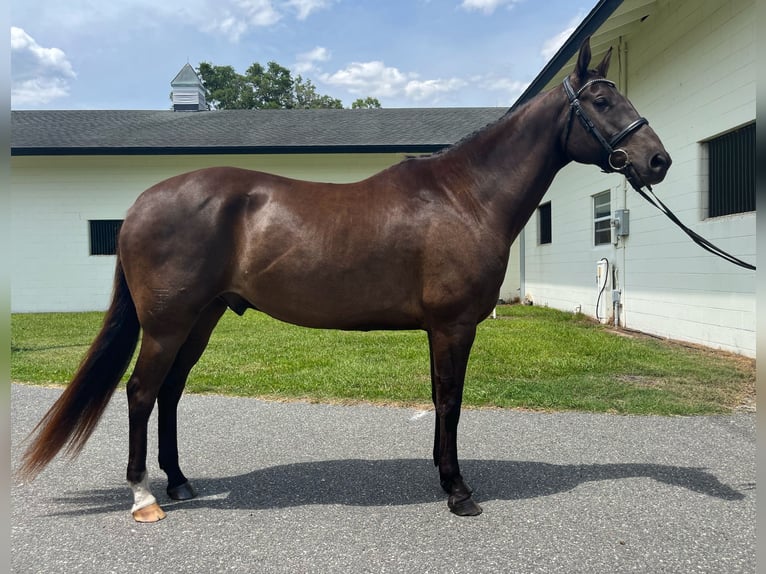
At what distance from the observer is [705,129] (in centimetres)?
713

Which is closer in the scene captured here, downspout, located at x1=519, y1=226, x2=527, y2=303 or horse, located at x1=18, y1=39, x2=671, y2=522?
horse, located at x1=18, y1=39, x2=671, y2=522

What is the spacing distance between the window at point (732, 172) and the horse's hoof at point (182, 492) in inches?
272

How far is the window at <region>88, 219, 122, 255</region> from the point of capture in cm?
1473

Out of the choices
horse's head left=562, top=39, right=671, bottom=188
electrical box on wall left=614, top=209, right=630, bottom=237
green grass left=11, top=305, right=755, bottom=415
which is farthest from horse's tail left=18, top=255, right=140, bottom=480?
electrical box on wall left=614, top=209, right=630, bottom=237

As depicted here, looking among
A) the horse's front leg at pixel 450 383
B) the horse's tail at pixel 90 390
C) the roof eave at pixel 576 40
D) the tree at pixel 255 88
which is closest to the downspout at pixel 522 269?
the roof eave at pixel 576 40

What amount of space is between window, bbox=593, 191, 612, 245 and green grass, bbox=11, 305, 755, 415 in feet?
7.29

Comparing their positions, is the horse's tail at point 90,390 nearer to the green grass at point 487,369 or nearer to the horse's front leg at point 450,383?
the horse's front leg at point 450,383

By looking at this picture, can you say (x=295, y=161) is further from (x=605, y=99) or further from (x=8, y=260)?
(x=8, y=260)

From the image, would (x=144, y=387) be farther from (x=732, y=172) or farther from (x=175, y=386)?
(x=732, y=172)

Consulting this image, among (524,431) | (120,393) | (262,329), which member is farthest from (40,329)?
(524,431)

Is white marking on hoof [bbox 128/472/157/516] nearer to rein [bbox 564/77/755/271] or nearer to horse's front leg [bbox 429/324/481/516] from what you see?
horse's front leg [bbox 429/324/481/516]

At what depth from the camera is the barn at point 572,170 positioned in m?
6.78

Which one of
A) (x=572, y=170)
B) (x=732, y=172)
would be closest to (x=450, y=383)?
(x=732, y=172)

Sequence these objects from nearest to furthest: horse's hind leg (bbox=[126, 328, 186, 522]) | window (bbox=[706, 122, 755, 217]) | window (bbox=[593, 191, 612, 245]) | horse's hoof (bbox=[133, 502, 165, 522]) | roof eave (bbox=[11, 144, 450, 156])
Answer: horse's hoof (bbox=[133, 502, 165, 522]) < horse's hind leg (bbox=[126, 328, 186, 522]) < window (bbox=[706, 122, 755, 217]) < window (bbox=[593, 191, 612, 245]) < roof eave (bbox=[11, 144, 450, 156])
